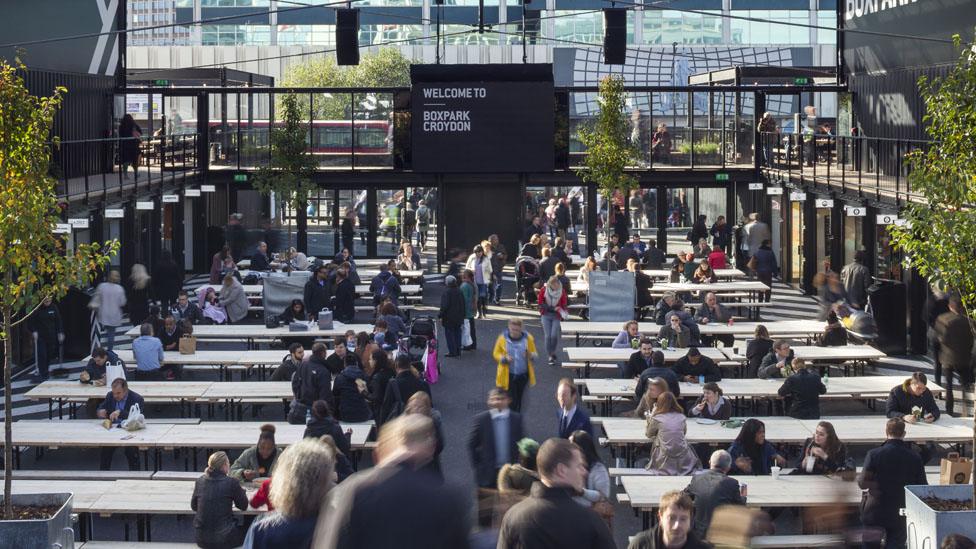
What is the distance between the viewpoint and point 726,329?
2348cm

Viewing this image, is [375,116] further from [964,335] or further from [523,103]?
[964,335]

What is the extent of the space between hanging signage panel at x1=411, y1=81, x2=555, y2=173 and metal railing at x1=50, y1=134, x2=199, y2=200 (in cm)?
622

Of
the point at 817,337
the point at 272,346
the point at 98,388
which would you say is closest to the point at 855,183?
the point at 817,337

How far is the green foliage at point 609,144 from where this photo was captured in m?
32.4

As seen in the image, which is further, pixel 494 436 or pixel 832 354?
pixel 832 354

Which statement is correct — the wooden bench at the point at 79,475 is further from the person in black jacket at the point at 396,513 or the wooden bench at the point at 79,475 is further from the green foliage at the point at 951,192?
the person in black jacket at the point at 396,513

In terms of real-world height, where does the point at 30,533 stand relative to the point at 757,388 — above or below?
below

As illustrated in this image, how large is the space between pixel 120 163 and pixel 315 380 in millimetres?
13444

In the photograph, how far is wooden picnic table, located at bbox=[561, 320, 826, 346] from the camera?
23500 millimetres

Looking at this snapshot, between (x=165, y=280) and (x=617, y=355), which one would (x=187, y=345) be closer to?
(x=617, y=355)

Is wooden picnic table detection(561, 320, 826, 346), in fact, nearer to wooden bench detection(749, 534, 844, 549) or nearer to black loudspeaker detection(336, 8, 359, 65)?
black loudspeaker detection(336, 8, 359, 65)

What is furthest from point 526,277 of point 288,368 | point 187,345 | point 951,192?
point 951,192

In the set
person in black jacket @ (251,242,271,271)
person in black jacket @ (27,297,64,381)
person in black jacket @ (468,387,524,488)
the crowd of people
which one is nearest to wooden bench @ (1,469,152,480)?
the crowd of people

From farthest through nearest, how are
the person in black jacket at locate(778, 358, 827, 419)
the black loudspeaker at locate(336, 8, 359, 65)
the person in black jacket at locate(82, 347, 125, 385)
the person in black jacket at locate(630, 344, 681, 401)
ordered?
1. the black loudspeaker at locate(336, 8, 359, 65)
2. the person in black jacket at locate(82, 347, 125, 385)
3. the person in black jacket at locate(630, 344, 681, 401)
4. the person in black jacket at locate(778, 358, 827, 419)
